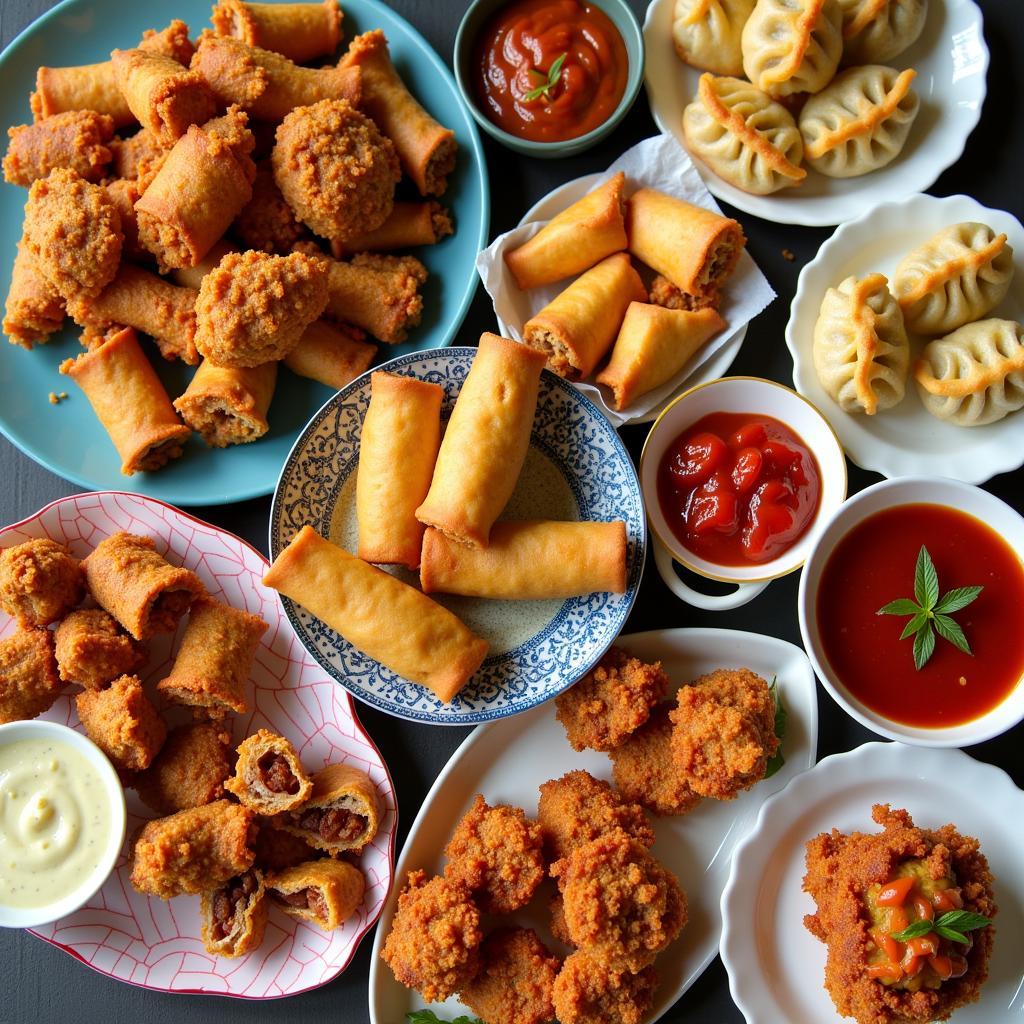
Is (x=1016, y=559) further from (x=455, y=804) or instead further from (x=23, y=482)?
(x=23, y=482)

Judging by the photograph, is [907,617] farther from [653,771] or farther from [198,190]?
[198,190]

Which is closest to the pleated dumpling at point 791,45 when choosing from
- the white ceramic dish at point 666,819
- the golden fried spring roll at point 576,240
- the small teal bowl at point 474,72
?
the small teal bowl at point 474,72

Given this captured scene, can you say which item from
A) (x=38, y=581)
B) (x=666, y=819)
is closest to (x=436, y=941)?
(x=666, y=819)

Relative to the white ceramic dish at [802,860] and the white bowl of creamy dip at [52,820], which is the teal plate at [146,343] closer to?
the white bowl of creamy dip at [52,820]

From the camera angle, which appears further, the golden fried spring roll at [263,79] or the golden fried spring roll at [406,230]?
the golden fried spring roll at [406,230]

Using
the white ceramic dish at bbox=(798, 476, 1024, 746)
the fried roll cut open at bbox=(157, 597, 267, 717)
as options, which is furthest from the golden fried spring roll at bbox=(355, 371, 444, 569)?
the white ceramic dish at bbox=(798, 476, 1024, 746)

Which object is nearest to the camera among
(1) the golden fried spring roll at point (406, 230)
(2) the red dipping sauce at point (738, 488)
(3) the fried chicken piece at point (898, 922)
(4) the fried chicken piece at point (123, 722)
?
(3) the fried chicken piece at point (898, 922)

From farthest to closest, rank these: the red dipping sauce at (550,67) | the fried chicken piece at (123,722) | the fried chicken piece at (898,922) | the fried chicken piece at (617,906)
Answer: the red dipping sauce at (550,67) < the fried chicken piece at (123,722) < the fried chicken piece at (617,906) < the fried chicken piece at (898,922)

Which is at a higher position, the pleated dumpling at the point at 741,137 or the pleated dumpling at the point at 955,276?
the pleated dumpling at the point at 741,137
